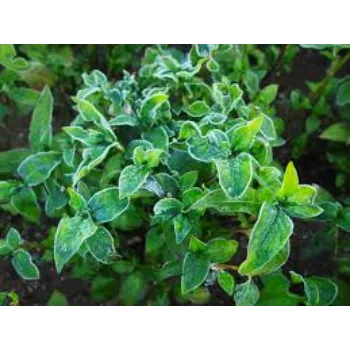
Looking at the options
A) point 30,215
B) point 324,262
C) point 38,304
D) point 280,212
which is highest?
point 280,212

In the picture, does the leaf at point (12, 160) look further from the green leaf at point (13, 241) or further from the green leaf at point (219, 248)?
the green leaf at point (219, 248)

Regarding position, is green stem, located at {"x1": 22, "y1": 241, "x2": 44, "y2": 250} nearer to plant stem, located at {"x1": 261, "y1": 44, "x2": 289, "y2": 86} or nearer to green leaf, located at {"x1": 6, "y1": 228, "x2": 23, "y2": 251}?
green leaf, located at {"x1": 6, "y1": 228, "x2": 23, "y2": 251}

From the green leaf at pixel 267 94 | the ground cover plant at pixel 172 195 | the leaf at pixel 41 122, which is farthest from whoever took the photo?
the green leaf at pixel 267 94

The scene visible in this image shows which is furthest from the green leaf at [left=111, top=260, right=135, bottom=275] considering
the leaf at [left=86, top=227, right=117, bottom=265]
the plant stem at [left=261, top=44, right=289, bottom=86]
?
the plant stem at [left=261, top=44, right=289, bottom=86]

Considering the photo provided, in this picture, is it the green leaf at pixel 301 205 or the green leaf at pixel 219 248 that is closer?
the green leaf at pixel 301 205

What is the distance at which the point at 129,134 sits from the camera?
1.50m

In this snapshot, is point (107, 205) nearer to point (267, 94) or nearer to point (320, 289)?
point (320, 289)

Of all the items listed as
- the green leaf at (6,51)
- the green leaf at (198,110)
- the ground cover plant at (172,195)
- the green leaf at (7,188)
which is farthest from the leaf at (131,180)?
the green leaf at (6,51)

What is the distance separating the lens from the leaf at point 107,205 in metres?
1.24

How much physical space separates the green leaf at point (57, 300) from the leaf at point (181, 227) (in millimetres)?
429

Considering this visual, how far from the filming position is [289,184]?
1113 millimetres

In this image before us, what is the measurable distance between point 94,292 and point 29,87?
24.1 inches
